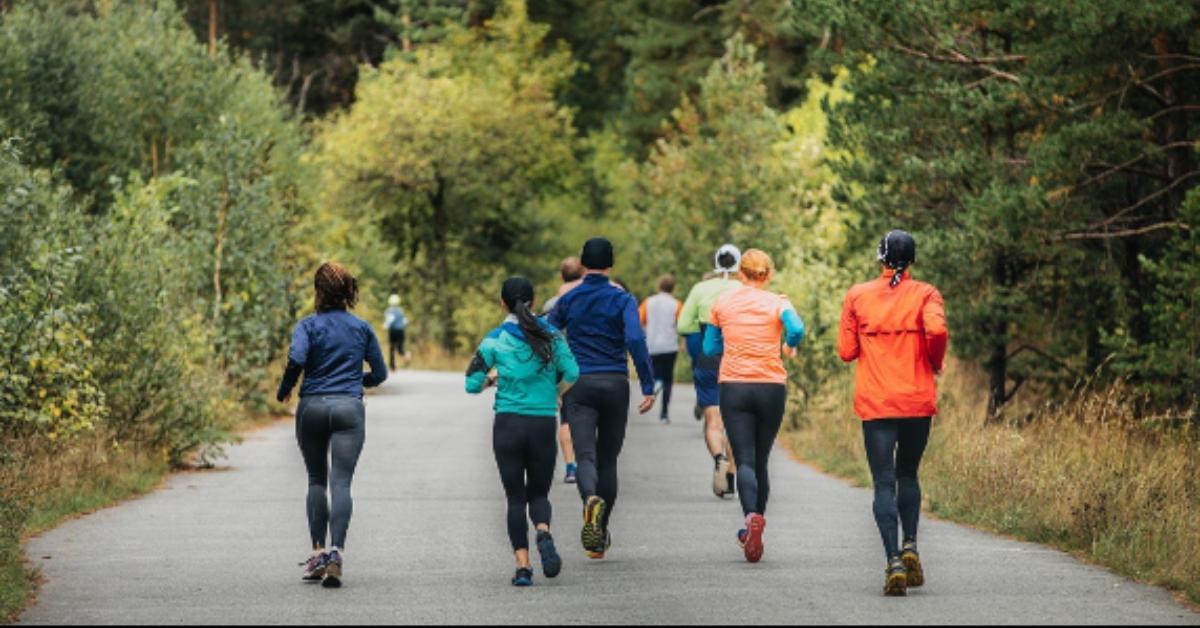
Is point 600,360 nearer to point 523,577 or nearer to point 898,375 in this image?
point 523,577

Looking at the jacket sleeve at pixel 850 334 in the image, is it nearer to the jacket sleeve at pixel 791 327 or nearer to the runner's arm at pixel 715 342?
the jacket sleeve at pixel 791 327

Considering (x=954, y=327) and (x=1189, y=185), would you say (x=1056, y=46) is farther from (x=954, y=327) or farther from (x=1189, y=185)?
(x=954, y=327)

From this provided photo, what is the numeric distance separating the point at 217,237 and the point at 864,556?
55.6 ft

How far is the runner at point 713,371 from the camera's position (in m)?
16.4

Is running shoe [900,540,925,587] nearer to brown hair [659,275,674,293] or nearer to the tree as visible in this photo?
the tree

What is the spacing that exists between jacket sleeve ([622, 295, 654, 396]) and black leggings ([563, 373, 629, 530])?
5.3 inches

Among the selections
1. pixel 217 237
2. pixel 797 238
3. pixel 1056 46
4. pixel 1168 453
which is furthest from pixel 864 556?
pixel 797 238

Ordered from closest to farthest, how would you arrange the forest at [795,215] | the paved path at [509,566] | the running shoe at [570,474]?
the paved path at [509,566] → the forest at [795,215] → the running shoe at [570,474]

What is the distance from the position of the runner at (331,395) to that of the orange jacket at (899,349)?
264 cm

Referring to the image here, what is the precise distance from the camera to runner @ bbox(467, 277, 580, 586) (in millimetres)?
11023

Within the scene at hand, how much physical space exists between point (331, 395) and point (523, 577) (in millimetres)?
1479

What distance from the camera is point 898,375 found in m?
10.7

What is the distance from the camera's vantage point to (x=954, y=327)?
25.1 metres

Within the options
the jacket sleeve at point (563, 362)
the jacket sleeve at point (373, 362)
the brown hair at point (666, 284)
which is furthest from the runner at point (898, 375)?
the brown hair at point (666, 284)
